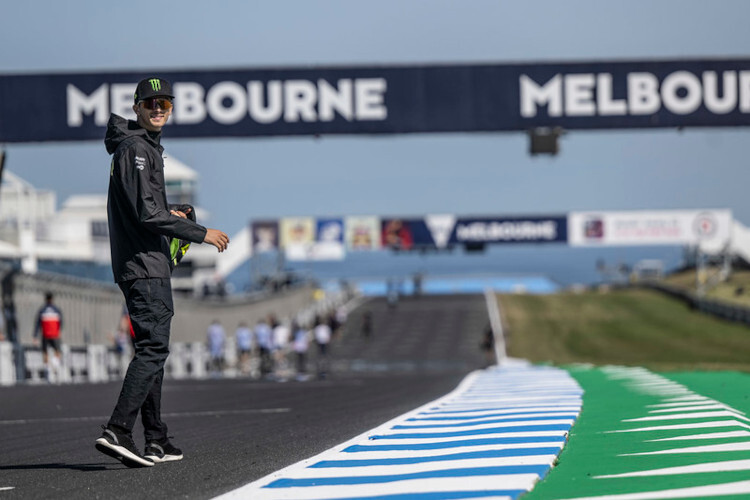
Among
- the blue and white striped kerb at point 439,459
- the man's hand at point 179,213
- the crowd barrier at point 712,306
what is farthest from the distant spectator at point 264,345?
the crowd barrier at point 712,306

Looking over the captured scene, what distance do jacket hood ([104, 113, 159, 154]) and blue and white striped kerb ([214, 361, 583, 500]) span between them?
1.84m

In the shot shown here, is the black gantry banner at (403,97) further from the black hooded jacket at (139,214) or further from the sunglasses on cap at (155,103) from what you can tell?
the black hooded jacket at (139,214)

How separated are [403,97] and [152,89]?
14351 mm

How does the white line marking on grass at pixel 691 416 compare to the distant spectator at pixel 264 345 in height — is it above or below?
above

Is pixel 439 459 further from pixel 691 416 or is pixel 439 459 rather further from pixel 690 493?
pixel 691 416

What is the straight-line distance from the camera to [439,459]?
243 inches

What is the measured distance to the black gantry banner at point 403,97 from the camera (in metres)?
20.5

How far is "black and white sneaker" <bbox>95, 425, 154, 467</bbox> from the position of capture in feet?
20.2

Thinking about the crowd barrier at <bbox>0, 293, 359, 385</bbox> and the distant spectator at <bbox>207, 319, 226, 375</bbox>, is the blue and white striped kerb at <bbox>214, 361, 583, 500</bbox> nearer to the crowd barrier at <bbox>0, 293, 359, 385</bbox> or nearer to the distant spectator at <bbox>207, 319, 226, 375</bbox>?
the crowd barrier at <bbox>0, 293, 359, 385</bbox>

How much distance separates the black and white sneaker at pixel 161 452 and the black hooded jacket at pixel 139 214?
848 mm

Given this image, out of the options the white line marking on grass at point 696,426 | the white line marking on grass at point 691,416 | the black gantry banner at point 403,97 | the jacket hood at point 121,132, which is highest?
the black gantry banner at point 403,97

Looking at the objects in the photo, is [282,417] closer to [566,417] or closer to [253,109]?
[566,417]

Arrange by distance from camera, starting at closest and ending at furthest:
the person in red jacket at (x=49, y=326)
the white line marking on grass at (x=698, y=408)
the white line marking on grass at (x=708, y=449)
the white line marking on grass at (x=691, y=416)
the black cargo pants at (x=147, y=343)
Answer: the white line marking on grass at (x=708, y=449), the black cargo pants at (x=147, y=343), the white line marking on grass at (x=691, y=416), the white line marking on grass at (x=698, y=408), the person in red jacket at (x=49, y=326)

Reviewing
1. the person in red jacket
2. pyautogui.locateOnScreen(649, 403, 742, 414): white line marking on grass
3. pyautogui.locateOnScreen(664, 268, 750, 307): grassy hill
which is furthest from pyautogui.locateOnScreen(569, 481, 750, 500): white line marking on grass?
pyautogui.locateOnScreen(664, 268, 750, 307): grassy hill
